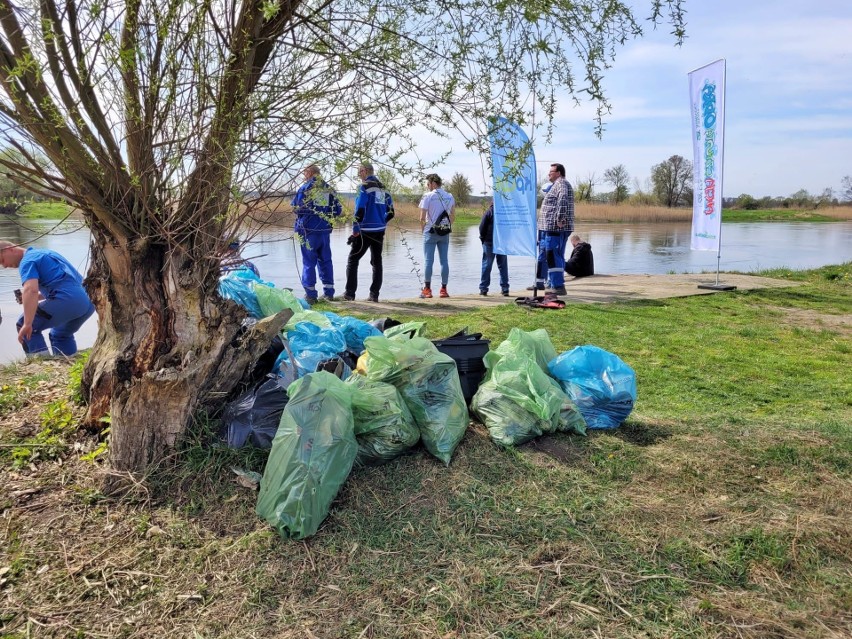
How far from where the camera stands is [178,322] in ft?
10.5

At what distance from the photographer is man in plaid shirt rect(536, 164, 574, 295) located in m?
8.38

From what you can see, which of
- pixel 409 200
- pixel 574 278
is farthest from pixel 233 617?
pixel 574 278

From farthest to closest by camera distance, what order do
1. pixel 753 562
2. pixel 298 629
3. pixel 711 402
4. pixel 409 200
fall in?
pixel 711 402
pixel 409 200
pixel 753 562
pixel 298 629

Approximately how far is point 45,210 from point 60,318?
281 centimetres

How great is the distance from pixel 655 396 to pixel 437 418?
2348mm

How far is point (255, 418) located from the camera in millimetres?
3066

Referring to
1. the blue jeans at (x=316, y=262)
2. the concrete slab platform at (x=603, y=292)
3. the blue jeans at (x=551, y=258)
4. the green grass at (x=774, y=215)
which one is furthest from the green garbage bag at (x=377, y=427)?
the green grass at (x=774, y=215)

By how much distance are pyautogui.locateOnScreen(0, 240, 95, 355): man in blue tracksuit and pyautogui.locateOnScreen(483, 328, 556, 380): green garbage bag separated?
4.10 metres

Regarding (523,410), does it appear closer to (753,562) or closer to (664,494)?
(664,494)

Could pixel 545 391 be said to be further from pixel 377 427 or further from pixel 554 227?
pixel 554 227

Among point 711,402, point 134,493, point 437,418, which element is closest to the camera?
point 134,493

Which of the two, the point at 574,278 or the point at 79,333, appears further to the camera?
the point at 574,278

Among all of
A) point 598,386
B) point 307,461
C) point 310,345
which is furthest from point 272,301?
point 598,386

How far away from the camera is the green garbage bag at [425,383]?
3.16m
